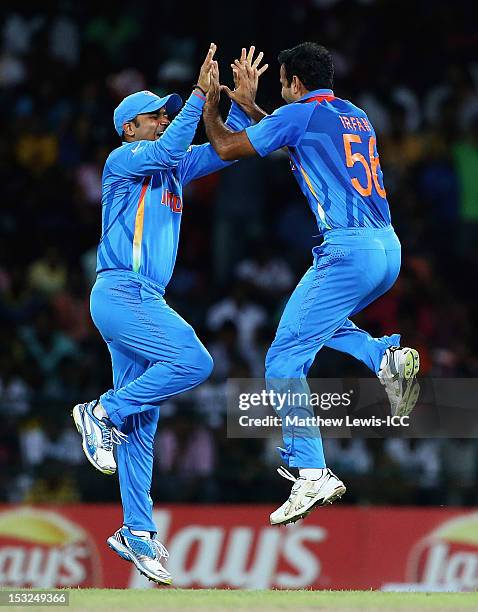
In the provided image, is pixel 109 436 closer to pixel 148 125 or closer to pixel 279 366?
pixel 279 366

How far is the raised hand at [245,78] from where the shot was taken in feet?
28.6

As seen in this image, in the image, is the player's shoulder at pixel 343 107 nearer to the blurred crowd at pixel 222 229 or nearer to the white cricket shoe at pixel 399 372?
the white cricket shoe at pixel 399 372

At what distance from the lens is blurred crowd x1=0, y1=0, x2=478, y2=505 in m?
12.3

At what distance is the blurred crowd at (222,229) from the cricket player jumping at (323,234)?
381 centimetres

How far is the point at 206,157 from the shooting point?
360 inches

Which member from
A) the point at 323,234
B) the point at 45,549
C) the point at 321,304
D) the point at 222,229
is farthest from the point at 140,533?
the point at 222,229

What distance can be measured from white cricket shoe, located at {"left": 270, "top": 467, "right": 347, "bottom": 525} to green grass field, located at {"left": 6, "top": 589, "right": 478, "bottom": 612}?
50 cm

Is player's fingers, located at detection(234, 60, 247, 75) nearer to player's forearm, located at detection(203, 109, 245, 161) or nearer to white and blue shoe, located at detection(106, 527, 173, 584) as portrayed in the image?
player's forearm, located at detection(203, 109, 245, 161)

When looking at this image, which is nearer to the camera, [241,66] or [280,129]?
[280,129]

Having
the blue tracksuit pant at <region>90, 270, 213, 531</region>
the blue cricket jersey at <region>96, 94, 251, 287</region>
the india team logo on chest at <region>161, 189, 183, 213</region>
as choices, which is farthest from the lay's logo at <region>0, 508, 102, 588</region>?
the india team logo on chest at <region>161, 189, 183, 213</region>

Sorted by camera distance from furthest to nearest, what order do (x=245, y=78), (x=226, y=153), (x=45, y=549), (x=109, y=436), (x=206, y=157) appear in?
(x=45, y=549)
(x=206, y=157)
(x=245, y=78)
(x=109, y=436)
(x=226, y=153)

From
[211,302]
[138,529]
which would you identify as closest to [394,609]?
[138,529]

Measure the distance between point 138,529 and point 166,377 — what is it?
1.05 m

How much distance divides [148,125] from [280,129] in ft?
3.34
